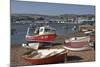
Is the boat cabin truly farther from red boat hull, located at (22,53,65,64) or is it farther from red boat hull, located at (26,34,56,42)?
red boat hull, located at (22,53,65,64)

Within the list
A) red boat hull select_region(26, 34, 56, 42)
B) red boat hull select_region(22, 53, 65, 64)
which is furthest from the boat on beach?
red boat hull select_region(22, 53, 65, 64)

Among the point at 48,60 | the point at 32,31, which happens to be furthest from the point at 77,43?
the point at 32,31

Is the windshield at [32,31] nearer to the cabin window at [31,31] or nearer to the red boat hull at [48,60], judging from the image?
the cabin window at [31,31]

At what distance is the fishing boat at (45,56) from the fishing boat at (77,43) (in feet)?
0.36

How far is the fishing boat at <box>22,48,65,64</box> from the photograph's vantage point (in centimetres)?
239

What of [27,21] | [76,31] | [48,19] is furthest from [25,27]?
[76,31]

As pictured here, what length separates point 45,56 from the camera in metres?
2.45

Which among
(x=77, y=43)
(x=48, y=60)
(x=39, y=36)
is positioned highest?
(x=39, y=36)

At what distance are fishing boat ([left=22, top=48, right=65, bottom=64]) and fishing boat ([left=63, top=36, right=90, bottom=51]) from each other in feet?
0.36

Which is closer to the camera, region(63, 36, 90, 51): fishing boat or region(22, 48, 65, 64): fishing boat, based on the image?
region(22, 48, 65, 64): fishing boat

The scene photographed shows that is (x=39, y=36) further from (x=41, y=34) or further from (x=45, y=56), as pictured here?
(x=45, y=56)

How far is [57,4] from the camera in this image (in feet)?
8.22

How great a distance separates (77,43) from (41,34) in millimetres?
535

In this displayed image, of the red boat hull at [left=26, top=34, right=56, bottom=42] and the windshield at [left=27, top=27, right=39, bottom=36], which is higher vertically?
the windshield at [left=27, top=27, right=39, bottom=36]
